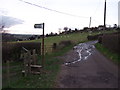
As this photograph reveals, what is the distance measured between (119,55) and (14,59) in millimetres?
9738

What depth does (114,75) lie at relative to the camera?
506 inches

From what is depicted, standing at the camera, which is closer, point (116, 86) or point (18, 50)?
point (116, 86)

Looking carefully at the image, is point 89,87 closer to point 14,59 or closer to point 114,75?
point 114,75

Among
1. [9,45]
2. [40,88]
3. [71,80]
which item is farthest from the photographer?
[9,45]

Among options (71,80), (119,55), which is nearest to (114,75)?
(71,80)

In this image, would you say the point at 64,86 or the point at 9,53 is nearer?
the point at 64,86

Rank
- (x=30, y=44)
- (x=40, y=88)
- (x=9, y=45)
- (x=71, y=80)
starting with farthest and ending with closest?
(x=30, y=44) → (x=9, y=45) → (x=71, y=80) → (x=40, y=88)

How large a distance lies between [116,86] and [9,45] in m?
14.6

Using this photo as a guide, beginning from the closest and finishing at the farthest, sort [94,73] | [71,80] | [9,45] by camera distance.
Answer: [71,80], [94,73], [9,45]

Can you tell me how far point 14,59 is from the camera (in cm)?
2395

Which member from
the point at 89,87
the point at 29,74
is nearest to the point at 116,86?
the point at 89,87

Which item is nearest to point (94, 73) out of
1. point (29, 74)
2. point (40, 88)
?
point (29, 74)

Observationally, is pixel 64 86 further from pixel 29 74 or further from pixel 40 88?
pixel 29 74

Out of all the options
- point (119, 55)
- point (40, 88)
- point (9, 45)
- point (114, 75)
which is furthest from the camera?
point (9, 45)
